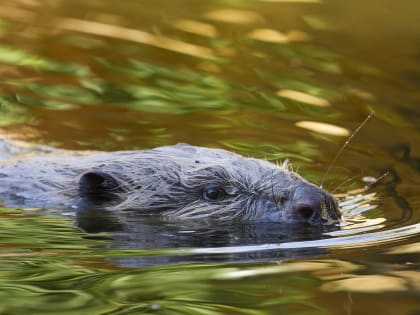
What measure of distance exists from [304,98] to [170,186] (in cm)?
307

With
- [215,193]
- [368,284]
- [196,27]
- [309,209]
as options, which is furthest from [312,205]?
[196,27]

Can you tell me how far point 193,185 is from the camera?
20.2 ft

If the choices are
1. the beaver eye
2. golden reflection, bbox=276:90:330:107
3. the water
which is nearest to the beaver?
the beaver eye

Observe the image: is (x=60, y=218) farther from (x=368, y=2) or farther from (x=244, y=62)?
(x=368, y=2)

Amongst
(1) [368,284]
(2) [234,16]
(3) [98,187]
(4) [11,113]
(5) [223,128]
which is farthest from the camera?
(2) [234,16]

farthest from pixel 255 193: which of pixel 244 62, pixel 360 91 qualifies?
pixel 244 62

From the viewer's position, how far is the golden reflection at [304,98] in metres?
8.95

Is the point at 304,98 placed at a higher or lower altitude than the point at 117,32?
lower

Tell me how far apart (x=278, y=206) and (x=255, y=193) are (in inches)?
6.7

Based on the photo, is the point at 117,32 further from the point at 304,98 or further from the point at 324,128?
the point at 324,128

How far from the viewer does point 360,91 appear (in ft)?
30.5

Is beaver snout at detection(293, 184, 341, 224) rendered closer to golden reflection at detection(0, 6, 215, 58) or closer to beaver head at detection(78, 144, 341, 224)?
beaver head at detection(78, 144, 341, 224)

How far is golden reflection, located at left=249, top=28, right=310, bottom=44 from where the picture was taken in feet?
35.4

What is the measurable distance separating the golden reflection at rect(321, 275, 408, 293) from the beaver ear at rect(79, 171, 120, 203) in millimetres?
2136
